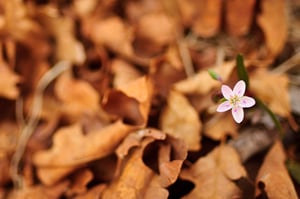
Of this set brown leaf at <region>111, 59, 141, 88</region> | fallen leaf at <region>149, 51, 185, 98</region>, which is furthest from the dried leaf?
brown leaf at <region>111, 59, 141, 88</region>

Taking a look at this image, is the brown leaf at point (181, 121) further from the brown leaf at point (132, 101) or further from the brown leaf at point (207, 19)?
the brown leaf at point (207, 19)

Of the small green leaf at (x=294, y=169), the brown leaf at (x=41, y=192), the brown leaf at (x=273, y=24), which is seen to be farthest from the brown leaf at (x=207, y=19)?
the brown leaf at (x=41, y=192)

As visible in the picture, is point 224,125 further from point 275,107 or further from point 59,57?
Answer: point 59,57

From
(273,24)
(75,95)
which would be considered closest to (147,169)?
(75,95)

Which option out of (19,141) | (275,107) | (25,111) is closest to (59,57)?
(25,111)

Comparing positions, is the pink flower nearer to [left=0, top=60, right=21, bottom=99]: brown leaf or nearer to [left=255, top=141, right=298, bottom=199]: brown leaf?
[left=255, top=141, right=298, bottom=199]: brown leaf
